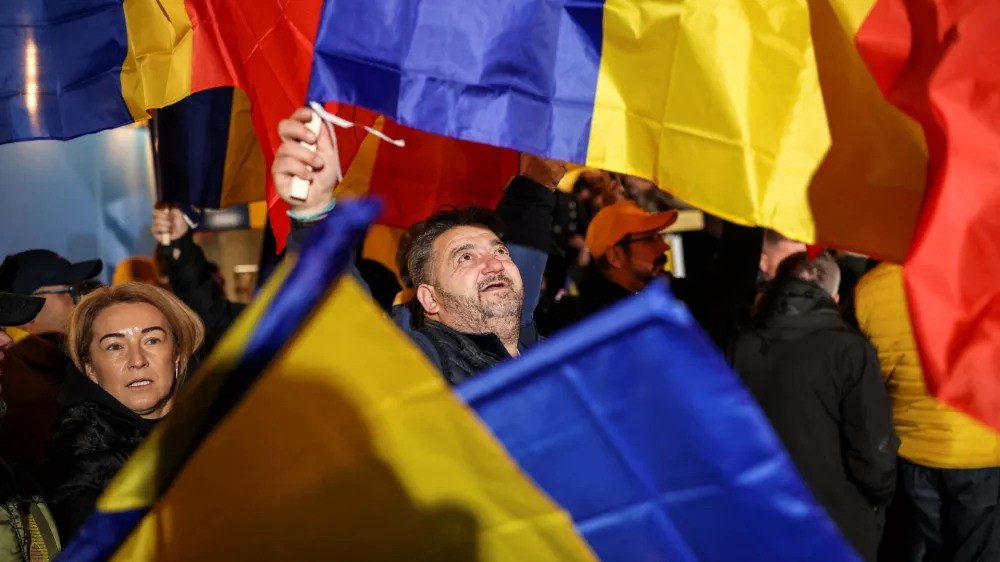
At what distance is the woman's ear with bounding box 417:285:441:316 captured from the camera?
277cm

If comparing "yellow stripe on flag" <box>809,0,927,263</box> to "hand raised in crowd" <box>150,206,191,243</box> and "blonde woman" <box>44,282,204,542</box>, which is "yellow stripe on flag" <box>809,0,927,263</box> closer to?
"blonde woman" <box>44,282,204,542</box>

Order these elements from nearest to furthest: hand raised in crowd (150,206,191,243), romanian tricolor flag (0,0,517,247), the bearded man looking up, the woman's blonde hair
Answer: the bearded man looking up → the woman's blonde hair → romanian tricolor flag (0,0,517,247) → hand raised in crowd (150,206,191,243)

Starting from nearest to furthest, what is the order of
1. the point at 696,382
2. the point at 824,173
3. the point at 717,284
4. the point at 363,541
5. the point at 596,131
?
the point at 696,382 → the point at 363,541 → the point at 824,173 → the point at 596,131 → the point at 717,284

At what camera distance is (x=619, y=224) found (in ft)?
16.2

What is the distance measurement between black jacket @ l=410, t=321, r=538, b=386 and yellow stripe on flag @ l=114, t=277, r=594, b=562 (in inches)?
38.4

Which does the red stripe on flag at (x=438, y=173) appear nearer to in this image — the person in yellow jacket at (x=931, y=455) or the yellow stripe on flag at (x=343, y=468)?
the person in yellow jacket at (x=931, y=455)

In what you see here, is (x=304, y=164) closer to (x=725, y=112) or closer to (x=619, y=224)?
(x=725, y=112)

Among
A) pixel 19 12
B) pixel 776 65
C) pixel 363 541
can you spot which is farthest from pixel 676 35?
Answer: pixel 19 12

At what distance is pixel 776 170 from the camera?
2.12 meters

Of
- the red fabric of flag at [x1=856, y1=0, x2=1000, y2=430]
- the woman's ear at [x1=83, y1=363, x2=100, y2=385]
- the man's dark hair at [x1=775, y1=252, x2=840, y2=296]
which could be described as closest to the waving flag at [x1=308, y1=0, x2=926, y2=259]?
the red fabric of flag at [x1=856, y1=0, x2=1000, y2=430]

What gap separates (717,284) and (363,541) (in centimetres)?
350

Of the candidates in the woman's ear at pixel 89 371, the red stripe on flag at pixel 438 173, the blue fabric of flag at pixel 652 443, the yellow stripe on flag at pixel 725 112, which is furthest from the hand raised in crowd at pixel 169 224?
the blue fabric of flag at pixel 652 443

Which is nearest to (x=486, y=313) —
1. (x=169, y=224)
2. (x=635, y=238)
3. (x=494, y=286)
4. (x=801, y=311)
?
(x=494, y=286)

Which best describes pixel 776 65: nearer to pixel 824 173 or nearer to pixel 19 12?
pixel 824 173
